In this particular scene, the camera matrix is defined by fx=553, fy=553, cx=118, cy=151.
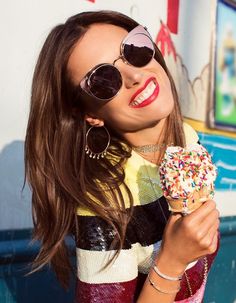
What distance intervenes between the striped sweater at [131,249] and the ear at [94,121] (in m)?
0.13

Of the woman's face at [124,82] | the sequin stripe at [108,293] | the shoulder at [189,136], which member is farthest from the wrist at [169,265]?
the shoulder at [189,136]

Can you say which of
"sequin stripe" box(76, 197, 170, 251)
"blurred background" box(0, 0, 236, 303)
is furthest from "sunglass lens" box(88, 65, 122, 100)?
"blurred background" box(0, 0, 236, 303)

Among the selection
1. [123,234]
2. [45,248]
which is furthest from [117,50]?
[45,248]

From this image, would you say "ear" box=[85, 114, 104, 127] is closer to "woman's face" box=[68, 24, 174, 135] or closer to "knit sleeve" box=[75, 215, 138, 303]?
"woman's face" box=[68, 24, 174, 135]

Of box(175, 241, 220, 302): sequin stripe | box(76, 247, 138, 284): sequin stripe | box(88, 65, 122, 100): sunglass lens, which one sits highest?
box(88, 65, 122, 100): sunglass lens

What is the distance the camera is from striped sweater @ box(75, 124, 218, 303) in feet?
4.51

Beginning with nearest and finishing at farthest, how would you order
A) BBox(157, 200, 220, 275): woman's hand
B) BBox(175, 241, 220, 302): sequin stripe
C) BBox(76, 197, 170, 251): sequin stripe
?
BBox(157, 200, 220, 275): woman's hand, BBox(76, 197, 170, 251): sequin stripe, BBox(175, 241, 220, 302): sequin stripe

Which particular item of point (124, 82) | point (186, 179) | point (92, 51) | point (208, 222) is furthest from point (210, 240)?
point (92, 51)

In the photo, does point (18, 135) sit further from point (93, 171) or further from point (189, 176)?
point (189, 176)

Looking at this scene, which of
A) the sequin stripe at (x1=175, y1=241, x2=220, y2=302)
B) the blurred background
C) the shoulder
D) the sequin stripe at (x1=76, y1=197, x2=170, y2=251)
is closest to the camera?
the sequin stripe at (x1=76, y1=197, x2=170, y2=251)

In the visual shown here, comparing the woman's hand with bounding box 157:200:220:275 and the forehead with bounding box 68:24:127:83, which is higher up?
the forehead with bounding box 68:24:127:83

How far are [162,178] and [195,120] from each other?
1870mm

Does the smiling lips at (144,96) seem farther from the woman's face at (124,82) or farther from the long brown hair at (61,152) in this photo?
the long brown hair at (61,152)

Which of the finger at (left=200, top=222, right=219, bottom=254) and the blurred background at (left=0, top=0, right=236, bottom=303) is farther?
the blurred background at (left=0, top=0, right=236, bottom=303)
